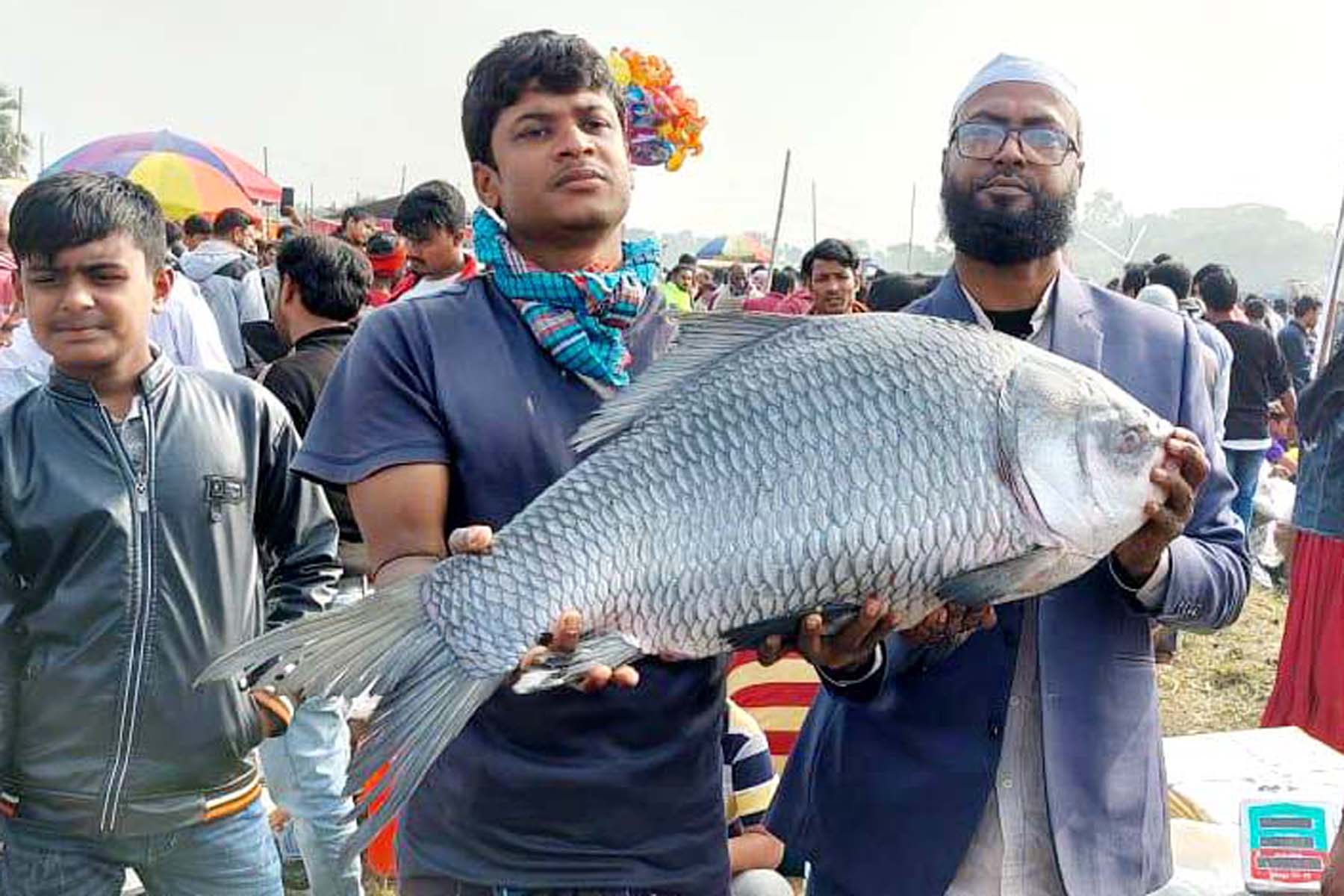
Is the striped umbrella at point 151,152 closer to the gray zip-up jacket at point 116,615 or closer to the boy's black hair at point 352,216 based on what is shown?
the boy's black hair at point 352,216

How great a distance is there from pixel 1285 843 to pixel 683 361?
2022 millimetres

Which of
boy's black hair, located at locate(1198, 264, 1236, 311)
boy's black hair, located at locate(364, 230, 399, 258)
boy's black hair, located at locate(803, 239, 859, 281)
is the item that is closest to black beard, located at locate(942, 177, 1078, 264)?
boy's black hair, located at locate(803, 239, 859, 281)

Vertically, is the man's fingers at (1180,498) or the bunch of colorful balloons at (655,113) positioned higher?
the bunch of colorful balloons at (655,113)

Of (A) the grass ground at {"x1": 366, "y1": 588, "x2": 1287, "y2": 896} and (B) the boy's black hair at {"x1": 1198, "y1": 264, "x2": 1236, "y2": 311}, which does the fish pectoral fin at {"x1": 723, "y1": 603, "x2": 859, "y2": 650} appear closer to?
(A) the grass ground at {"x1": 366, "y1": 588, "x2": 1287, "y2": 896}

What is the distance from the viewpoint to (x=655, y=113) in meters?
3.75

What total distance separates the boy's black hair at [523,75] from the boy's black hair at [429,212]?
344cm

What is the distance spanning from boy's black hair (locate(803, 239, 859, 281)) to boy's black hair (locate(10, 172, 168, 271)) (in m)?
4.85

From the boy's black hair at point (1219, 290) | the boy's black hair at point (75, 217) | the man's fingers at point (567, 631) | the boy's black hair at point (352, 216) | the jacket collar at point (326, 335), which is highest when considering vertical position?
the boy's black hair at point (75, 217)

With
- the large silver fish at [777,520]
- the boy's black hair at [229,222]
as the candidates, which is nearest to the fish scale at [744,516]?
the large silver fish at [777,520]

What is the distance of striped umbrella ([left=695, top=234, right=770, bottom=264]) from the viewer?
38.8 meters

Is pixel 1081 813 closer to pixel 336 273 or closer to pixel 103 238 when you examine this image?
pixel 103 238

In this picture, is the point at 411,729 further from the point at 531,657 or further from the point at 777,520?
the point at 777,520

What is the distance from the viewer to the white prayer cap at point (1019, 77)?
226cm

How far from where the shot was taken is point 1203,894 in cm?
279
